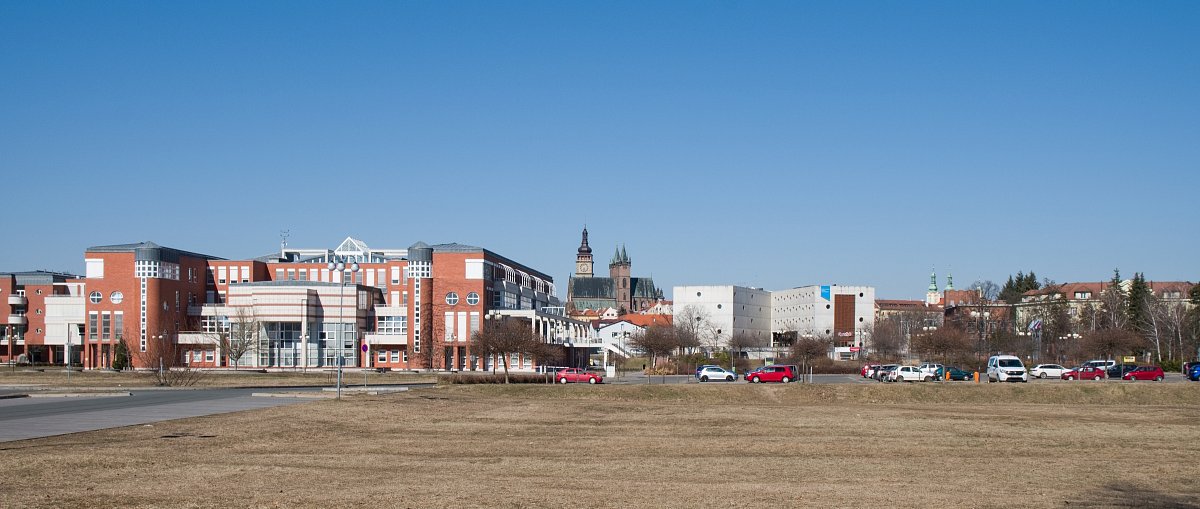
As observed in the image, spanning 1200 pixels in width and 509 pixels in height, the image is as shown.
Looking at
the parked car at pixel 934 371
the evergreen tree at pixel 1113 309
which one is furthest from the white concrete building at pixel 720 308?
the parked car at pixel 934 371

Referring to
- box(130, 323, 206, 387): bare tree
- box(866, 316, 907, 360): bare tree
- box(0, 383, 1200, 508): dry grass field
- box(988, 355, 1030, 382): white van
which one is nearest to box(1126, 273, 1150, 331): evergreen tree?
box(866, 316, 907, 360): bare tree

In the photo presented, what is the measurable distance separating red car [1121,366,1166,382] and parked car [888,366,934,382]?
1118 centimetres

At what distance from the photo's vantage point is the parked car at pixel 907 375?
203 feet

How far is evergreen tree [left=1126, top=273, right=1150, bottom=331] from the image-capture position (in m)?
109

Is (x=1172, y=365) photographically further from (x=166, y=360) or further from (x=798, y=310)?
(x=798, y=310)

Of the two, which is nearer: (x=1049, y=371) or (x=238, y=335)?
(x=1049, y=371)

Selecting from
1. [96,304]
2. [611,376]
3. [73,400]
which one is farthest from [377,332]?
[73,400]

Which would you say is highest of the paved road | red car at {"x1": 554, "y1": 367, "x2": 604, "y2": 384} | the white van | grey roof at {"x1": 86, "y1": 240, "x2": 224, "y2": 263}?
grey roof at {"x1": 86, "y1": 240, "x2": 224, "y2": 263}

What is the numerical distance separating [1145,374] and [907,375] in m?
13.7

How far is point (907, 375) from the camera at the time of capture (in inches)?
Answer: 2443

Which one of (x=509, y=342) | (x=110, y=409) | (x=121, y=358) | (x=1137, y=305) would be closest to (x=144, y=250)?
(x=121, y=358)

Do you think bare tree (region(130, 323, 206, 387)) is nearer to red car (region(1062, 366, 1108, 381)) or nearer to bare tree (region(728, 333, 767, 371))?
bare tree (region(728, 333, 767, 371))

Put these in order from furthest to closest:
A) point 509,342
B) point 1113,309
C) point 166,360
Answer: point 1113,309 < point 166,360 < point 509,342

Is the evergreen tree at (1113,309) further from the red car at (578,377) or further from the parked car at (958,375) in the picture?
the red car at (578,377)
